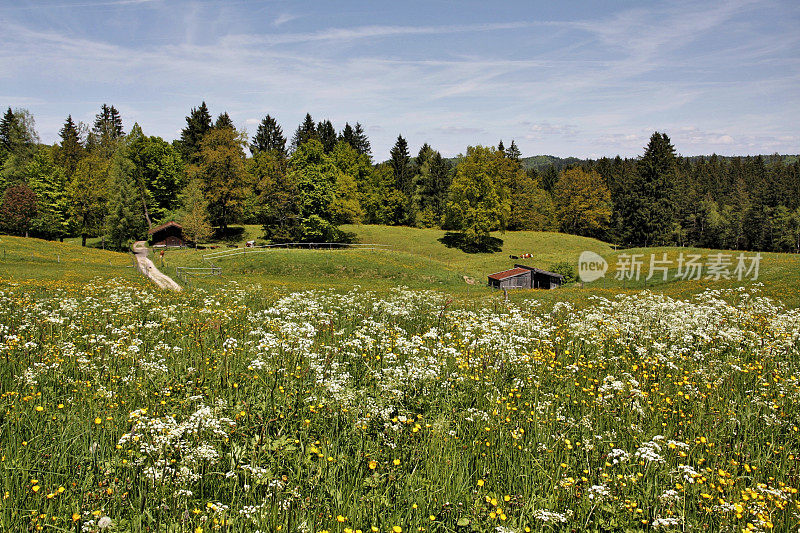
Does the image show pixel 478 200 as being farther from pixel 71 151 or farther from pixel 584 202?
pixel 71 151

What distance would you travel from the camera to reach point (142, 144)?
7419cm

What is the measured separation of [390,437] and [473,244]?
71.1 metres

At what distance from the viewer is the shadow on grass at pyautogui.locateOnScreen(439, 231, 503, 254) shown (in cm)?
7381

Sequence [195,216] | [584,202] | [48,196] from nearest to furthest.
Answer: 1. [195,216]
2. [48,196]
3. [584,202]

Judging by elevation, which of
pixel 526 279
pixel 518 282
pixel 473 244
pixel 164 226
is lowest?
pixel 518 282

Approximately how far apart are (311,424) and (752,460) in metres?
6.17

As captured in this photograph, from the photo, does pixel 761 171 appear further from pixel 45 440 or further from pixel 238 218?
pixel 45 440

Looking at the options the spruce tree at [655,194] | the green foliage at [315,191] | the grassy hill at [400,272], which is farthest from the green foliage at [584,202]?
the green foliage at [315,191]

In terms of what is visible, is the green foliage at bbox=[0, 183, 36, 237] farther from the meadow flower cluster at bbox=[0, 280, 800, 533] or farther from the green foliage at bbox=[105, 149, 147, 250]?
the meadow flower cluster at bbox=[0, 280, 800, 533]

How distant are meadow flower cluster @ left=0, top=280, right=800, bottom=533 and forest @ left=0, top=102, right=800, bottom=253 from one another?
179ft

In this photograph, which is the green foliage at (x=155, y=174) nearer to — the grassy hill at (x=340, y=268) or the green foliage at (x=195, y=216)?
the green foliage at (x=195, y=216)

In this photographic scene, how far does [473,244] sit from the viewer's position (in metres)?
75.7

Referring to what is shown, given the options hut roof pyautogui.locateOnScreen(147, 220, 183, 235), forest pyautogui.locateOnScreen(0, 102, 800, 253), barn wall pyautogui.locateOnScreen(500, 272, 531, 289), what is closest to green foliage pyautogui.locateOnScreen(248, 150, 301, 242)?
forest pyautogui.locateOnScreen(0, 102, 800, 253)

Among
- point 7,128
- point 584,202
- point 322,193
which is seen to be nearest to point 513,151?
point 584,202
